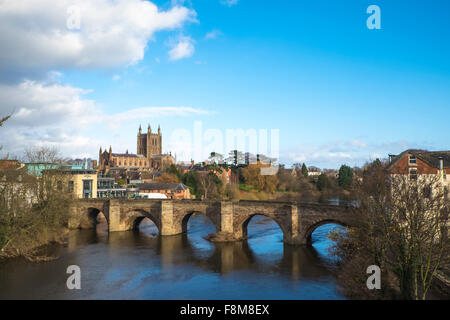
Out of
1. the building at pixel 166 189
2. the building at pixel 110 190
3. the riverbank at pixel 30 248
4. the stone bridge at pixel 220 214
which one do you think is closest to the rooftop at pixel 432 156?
the stone bridge at pixel 220 214

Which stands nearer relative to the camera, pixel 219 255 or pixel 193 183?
pixel 219 255

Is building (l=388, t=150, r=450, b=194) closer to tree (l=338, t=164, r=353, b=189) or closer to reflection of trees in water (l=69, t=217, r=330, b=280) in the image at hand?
reflection of trees in water (l=69, t=217, r=330, b=280)

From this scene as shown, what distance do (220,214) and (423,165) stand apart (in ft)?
82.2

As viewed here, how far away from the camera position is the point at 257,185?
95000 millimetres

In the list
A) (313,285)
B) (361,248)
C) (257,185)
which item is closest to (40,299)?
(313,285)

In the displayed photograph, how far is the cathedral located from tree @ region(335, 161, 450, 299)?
381 feet

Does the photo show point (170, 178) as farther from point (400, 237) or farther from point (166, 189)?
point (400, 237)

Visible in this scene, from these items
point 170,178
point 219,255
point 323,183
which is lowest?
point 219,255

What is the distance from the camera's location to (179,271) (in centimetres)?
3120

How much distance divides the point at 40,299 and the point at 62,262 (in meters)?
10.4

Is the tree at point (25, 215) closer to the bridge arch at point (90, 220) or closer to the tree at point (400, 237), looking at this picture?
the bridge arch at point (90, 220)

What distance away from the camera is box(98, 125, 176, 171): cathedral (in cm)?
15050

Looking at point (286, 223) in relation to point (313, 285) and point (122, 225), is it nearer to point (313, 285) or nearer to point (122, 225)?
point (313, 285)

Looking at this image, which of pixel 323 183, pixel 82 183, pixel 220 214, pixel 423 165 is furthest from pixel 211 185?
pixel 423 165
